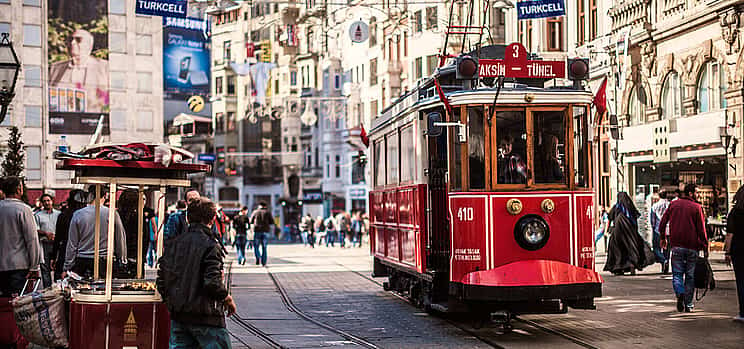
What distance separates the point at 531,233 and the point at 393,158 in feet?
15.2

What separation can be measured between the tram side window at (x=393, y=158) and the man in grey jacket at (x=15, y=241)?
6911 mm

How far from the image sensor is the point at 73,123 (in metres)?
66.6

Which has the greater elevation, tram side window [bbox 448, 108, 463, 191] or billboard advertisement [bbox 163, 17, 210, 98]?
billboard advertisement [bbox 163, 17, 210, 98]

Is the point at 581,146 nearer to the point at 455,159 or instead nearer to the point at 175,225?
the point at 455,159

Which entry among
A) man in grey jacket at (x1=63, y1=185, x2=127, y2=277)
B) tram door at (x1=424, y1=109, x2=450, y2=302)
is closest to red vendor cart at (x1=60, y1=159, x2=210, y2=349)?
man in grey jacket at (x1=63, y1=185, x2=127, y2=277)

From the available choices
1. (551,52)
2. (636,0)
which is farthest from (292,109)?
(636,0)

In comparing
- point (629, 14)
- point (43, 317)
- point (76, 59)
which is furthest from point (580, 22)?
point (76, 59)

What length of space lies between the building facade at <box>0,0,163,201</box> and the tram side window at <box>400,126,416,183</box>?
166ft

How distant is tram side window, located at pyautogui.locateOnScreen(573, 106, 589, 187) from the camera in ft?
47.0

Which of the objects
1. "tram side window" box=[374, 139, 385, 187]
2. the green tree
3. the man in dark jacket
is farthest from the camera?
the green tree

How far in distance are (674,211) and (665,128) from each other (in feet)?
56.8

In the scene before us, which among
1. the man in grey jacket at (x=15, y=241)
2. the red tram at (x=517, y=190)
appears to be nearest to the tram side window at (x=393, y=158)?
the red tram at (x=517, y=190)

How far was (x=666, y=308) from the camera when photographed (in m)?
17.0

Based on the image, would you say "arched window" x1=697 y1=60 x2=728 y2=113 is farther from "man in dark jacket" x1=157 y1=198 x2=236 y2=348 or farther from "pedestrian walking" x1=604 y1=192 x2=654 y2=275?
"man in dark jacket" x1=157 y1=198 x2=236 y2=348
